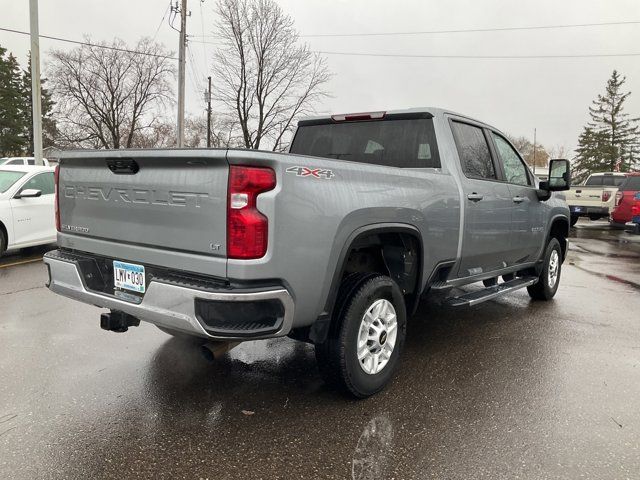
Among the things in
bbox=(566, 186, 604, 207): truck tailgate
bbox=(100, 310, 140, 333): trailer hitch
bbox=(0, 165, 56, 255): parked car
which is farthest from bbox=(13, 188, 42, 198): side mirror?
bbox=(566, 186, 604, 207): truck tailgate

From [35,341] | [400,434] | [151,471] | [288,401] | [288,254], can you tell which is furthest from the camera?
[35,341]

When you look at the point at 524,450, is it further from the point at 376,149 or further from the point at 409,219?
the point at 376,149

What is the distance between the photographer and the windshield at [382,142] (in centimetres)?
411

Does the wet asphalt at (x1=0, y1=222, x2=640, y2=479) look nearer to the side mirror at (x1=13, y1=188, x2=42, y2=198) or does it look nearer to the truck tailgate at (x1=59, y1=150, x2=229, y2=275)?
the truck tailgate at (x1=59, y1=150, x2=229, y2=275)

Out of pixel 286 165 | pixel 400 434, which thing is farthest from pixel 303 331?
pixel 286 165

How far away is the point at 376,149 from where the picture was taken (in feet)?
14.2

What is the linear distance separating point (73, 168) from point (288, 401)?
86.8 inches

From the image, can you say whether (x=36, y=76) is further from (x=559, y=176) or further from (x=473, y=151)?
(x=559, y=176)

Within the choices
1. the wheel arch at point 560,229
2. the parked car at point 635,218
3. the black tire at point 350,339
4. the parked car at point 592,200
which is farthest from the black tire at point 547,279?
the parked car at point 592,200

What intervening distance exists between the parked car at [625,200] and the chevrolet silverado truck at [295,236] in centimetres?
1064

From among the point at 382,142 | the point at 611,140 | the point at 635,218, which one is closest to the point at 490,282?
the point at 382,142

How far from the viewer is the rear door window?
4297mm

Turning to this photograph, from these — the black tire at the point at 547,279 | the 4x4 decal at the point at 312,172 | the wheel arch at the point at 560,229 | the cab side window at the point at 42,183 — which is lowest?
the black tire at the point at 547,279

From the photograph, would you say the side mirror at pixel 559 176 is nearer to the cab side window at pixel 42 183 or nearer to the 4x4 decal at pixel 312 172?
the 4x4 decal at pixel 312 172
